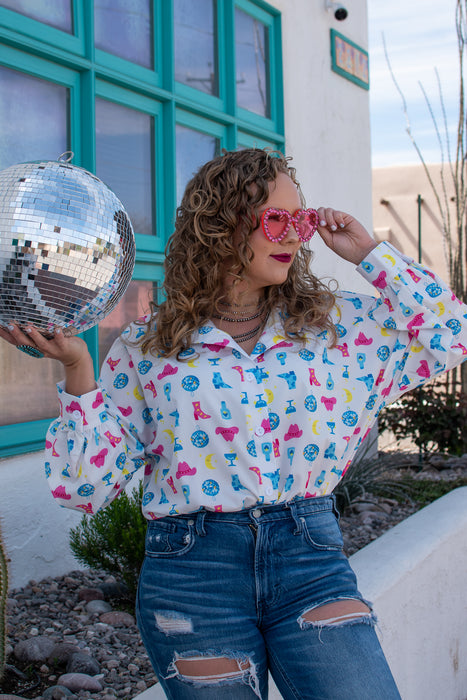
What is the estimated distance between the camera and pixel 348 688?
1.45 metres

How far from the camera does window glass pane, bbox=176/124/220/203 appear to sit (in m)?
4.23

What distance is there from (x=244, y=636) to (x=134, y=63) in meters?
3.28

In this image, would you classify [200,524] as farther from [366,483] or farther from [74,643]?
[366,483]

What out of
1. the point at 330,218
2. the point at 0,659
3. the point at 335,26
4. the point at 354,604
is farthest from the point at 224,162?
the point at 335,26

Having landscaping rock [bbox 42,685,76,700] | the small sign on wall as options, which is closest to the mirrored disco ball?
landscaping rock [bbox 42,685,76,700]

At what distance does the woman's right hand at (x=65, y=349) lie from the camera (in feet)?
4.87

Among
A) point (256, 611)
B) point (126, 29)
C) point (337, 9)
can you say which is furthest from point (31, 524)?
point (337, 9)

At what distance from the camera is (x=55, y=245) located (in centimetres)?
138

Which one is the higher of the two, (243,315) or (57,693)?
(243,315)

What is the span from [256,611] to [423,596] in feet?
5.63

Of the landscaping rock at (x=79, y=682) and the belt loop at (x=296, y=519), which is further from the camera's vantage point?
the landscaping rock at (x=79, y=682)

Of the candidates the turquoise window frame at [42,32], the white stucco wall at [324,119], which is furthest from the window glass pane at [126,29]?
the white stucco wall at [324,119]

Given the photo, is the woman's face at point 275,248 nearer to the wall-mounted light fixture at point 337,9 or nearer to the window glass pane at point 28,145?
the window glass pane at point 28,145

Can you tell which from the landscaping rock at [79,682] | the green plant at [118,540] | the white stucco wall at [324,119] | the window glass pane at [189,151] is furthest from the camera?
the white stucco wall at [324,119]
